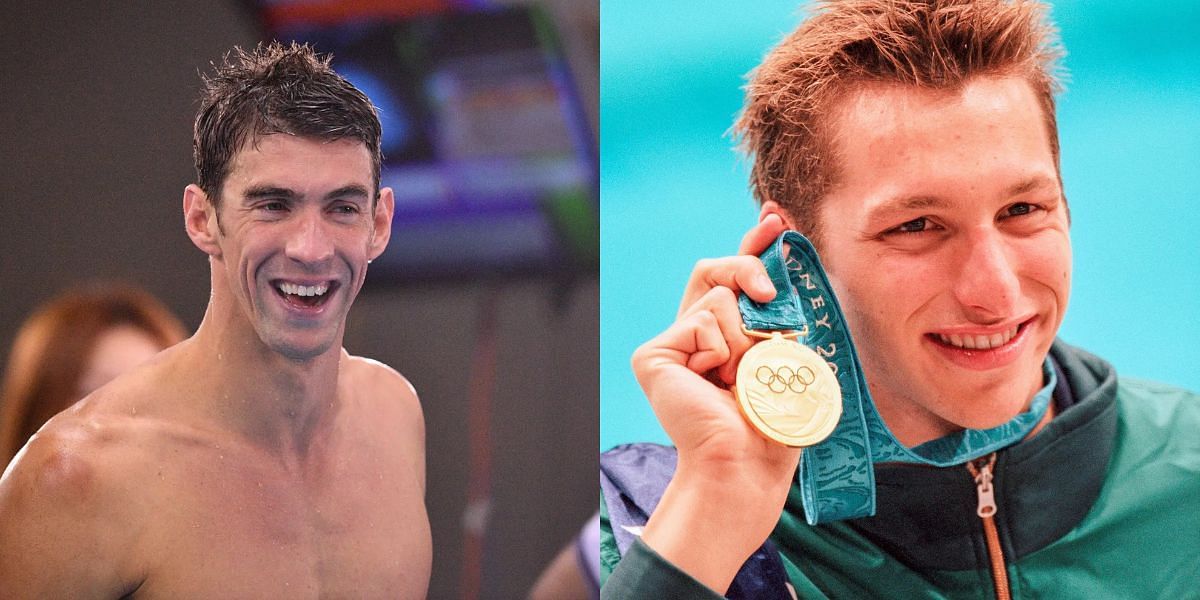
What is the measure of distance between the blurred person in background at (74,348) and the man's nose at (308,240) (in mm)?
290

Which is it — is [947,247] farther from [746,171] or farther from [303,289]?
[303,289]

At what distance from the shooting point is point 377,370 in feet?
7.53

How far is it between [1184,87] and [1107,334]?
597 mm

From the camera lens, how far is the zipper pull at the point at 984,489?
2.23 meters

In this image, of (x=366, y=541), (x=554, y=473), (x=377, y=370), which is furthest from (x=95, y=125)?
(x=554, y=473)

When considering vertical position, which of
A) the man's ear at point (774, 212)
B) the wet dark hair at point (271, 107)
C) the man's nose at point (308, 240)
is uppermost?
the wet dark hair at point (271, 107)

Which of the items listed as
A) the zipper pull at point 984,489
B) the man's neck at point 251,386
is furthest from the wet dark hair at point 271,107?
the zipper pull at point 984,489

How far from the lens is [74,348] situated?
2178 mm

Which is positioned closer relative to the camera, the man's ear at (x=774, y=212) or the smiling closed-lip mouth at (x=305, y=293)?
the smiling closed-lip mouth at (x=305, y=293)

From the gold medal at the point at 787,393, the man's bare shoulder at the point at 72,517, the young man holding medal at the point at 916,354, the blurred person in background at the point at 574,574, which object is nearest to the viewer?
the man's bare shoulder at the point at 72,517

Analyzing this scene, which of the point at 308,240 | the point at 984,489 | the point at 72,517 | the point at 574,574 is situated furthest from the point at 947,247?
the point at 72,517

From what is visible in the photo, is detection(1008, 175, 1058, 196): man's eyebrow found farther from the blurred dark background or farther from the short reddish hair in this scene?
the blurred dark background

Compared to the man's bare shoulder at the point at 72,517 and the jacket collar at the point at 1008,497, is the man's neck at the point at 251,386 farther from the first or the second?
the jacket collar at the point at 1008,497

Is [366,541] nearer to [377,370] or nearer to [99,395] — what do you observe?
[377,370]
